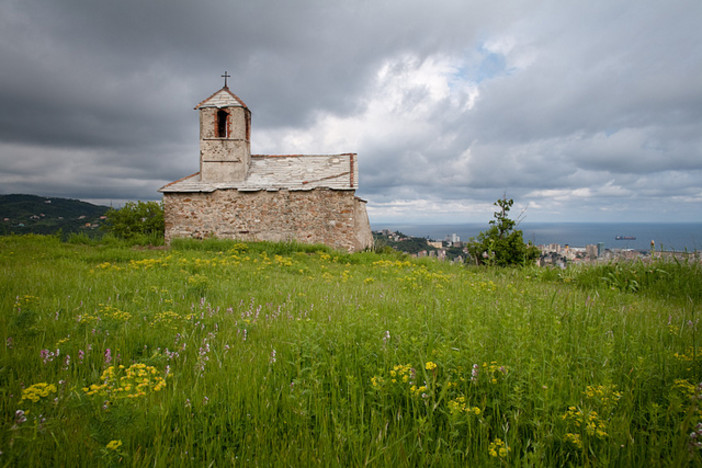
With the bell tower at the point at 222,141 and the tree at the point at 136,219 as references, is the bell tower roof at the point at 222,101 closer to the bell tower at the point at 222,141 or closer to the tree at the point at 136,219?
the bell tower at the point at 222,141

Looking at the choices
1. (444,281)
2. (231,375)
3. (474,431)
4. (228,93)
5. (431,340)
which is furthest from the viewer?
(228,93)

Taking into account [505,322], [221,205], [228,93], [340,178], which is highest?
[228,93]

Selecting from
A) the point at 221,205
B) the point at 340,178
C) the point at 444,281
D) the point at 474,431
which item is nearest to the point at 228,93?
the point at 221,205

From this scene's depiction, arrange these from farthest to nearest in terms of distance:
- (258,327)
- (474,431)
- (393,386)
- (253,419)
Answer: (258,327), (393,386), (253,419), (474,431)

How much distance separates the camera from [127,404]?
1.92 meters

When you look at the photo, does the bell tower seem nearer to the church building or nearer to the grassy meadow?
the church building

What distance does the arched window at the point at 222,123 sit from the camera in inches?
821

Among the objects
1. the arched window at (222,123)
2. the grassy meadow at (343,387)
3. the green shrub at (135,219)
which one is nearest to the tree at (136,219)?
the green shrub at (135,219)

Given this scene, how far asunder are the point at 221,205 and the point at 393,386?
1974cm

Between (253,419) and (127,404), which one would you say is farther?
(253,419)

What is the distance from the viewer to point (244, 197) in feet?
65.8

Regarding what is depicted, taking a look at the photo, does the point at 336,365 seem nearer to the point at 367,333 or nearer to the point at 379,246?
the point at 367,333

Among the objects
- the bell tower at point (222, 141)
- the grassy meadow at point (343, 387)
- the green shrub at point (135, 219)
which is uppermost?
the bell tower at point (222, 141)

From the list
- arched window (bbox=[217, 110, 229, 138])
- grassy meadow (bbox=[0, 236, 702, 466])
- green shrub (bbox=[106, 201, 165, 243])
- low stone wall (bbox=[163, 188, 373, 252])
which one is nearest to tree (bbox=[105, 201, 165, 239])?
green shrub (bbox=[106, 201, 165, 243])
